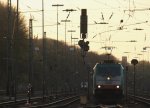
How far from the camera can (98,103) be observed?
49938 mm

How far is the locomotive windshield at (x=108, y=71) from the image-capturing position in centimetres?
4812

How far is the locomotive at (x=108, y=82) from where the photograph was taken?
4744 centimetres

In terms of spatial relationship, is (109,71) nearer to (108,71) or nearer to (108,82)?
(108,71)

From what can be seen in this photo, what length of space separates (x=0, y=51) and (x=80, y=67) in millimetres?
49589

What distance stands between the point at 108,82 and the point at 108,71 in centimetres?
109

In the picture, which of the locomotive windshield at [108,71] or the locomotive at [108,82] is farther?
the locomotive windshield at [108,71]

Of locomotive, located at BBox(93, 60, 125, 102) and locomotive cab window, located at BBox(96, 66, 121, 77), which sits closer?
locomotive, located at BBox(93, 60, 125, 102)

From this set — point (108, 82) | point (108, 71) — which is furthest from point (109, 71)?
point (108, 82)

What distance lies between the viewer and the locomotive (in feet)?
156

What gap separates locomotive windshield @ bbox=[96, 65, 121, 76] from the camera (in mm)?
48125

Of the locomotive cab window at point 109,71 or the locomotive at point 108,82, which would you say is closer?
the locomotive at point 108,82

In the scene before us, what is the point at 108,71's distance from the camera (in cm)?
4828

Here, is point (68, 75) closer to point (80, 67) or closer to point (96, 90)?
point (80, 67)

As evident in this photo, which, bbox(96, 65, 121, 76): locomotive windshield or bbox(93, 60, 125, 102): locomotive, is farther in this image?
bbox(96, 65, 121, 76): locomotive windshield
